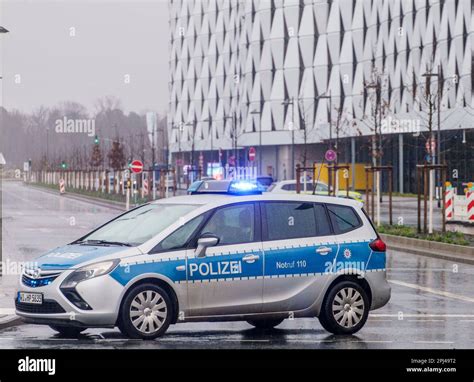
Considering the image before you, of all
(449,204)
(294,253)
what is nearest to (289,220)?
(294,253)

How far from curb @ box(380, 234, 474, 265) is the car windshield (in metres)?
13.8

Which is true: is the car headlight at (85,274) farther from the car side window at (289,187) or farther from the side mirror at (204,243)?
the car side window at (289,187)

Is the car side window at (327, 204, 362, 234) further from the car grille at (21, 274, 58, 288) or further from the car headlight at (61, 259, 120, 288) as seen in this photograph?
the car grille at (21, 274, 58, 288)

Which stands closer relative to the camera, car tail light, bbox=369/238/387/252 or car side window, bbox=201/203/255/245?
car side window, bbox=201/203/255/245

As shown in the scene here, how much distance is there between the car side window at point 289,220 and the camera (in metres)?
12.8

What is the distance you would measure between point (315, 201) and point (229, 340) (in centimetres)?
215

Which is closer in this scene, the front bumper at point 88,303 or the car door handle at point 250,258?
the front bumper at point 88,303

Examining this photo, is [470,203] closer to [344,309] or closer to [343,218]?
[343,218]

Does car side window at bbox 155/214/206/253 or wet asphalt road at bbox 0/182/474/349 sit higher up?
car side window at bbox 155/214/206/253

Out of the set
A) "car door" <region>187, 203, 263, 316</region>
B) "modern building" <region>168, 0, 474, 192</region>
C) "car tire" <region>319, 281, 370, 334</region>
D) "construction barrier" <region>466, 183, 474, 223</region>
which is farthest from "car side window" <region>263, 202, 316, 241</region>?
"modern building" <region>168, 0, 474, 192</region>

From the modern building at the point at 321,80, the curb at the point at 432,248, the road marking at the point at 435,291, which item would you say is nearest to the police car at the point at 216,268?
the road marking at the point at 435,291

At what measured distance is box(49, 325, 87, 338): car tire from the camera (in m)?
12.5

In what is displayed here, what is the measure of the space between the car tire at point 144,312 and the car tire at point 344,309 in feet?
6.95
